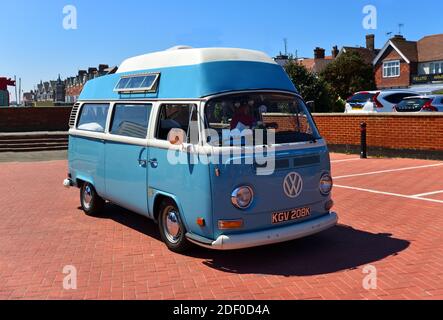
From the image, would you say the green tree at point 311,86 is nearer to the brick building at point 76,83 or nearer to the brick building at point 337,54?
the brick building at point 337,54

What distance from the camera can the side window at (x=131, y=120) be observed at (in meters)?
6.28

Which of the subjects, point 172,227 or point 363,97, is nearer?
point 172,227

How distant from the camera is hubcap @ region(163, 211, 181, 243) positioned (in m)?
5.75

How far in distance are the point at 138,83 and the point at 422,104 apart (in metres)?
16.0

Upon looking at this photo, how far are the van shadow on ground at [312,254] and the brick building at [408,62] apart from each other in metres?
51.5

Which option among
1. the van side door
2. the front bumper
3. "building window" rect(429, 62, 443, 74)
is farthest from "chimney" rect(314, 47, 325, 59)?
the front bumper

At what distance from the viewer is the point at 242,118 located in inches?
219

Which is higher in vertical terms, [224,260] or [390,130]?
[390,130]

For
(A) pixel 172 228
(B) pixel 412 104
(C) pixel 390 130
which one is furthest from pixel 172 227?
(B) pixel 412 104

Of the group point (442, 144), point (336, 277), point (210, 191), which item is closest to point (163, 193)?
point (210, 191)

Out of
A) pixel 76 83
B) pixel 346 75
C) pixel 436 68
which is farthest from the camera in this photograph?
pixel 76 83

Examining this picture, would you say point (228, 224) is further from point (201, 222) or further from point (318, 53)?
point (318, 53)
